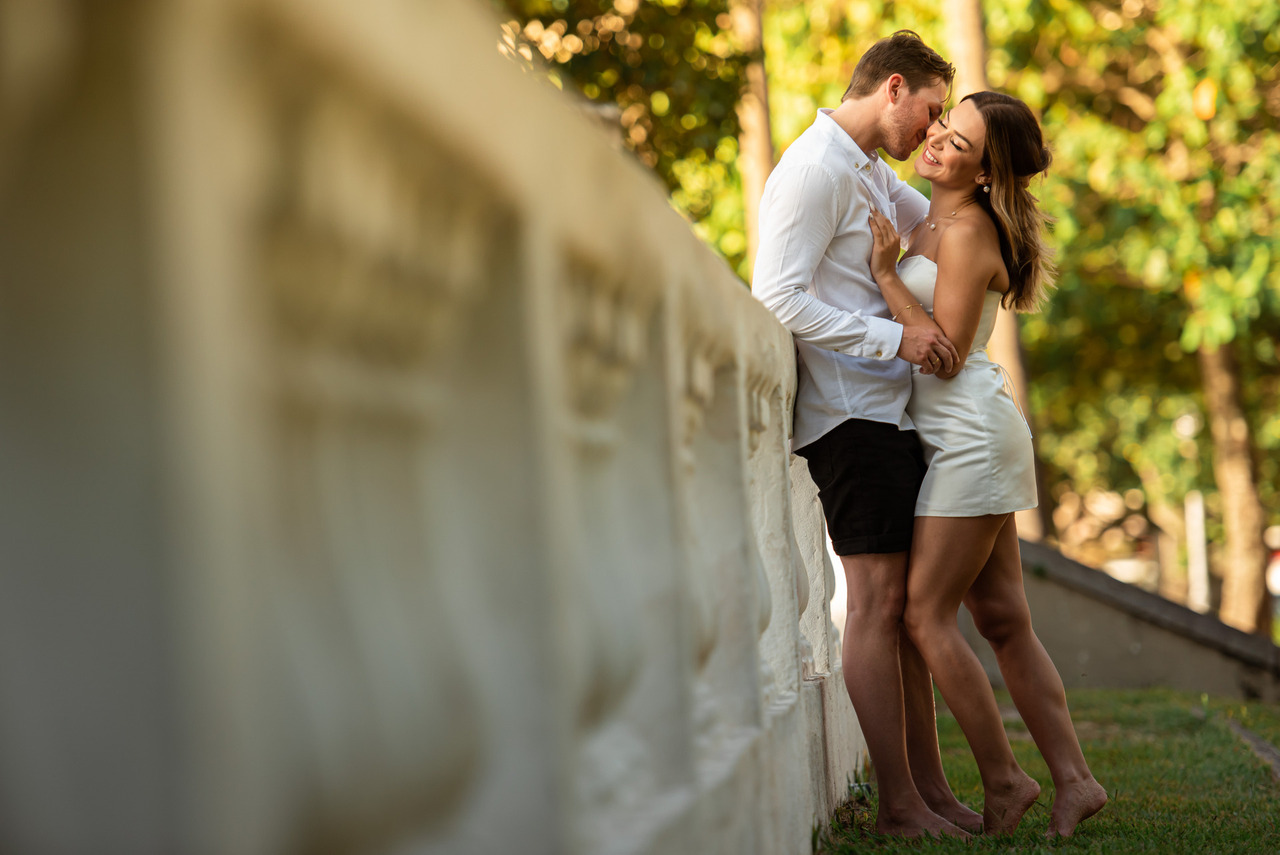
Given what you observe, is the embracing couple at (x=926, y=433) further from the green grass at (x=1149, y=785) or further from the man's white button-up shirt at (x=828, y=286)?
the green grass at (x=1149, y=785)

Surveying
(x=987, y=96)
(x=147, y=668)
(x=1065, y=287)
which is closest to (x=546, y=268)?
(x=147, y=668)

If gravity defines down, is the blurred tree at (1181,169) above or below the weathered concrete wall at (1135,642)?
above

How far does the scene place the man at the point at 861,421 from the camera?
305 centimetres

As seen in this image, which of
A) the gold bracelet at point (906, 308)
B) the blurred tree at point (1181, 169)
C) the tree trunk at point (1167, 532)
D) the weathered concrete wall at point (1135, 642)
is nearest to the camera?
the gold bracelet at point (906, 308)

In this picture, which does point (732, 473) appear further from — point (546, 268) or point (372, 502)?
point (372, 502)

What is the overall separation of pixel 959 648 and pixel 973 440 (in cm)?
52

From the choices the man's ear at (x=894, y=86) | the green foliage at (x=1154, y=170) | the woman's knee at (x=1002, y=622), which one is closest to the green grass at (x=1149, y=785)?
the woman's knee at (x=1002, y=622)

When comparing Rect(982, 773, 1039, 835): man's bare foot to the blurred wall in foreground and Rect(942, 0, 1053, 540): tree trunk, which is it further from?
Rect(942, 0, 1053, 540): tree trunk

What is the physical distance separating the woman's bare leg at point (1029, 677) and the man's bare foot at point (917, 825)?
288 millimetres

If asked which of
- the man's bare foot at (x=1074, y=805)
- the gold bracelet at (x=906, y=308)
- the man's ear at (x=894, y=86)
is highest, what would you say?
the man's ear at (x=894, y=86)

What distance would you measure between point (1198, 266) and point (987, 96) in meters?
9.17

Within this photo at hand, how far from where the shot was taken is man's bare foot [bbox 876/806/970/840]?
9.63ft

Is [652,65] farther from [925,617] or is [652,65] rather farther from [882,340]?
[925,617]

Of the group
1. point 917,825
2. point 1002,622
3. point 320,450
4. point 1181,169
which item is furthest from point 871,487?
point 1181,169
